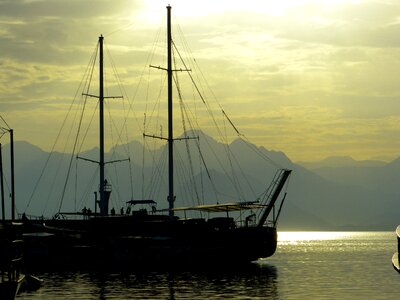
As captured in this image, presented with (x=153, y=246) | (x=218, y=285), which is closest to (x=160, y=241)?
(x=153, y=246)

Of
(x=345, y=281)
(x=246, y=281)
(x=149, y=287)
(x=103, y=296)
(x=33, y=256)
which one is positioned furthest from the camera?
(x=33, y=256)

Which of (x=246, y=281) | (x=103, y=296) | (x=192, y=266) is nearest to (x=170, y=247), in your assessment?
(x=192, y=266)

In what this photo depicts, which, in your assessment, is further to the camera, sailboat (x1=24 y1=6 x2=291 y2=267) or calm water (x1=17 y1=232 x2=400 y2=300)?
sailboat (x1=24 y1=6 x2=291 y2=267)

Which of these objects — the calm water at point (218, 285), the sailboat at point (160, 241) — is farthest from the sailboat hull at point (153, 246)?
the calm water at point (218, 285)

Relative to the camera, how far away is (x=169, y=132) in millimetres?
102750

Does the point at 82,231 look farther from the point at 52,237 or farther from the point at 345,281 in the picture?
the point at 345,281

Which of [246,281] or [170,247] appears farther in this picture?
[170,247]

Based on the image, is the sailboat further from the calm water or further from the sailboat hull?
the calm water

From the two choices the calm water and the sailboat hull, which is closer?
the calm water

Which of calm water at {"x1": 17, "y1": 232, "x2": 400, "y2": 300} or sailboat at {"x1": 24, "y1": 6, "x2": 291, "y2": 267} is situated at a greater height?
sailboat at {"x1": 24, "y1": 6, "x2": 291, "y2": 267}

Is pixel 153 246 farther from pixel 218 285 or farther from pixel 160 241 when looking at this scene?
pixel 218 285

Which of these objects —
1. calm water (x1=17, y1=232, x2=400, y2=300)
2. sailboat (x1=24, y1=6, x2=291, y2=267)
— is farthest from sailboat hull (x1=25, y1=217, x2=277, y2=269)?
calm water (x1=17, y1=232, x2=400, y2=300)

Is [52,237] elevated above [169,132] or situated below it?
below

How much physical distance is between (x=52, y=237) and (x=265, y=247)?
25.4 metres
